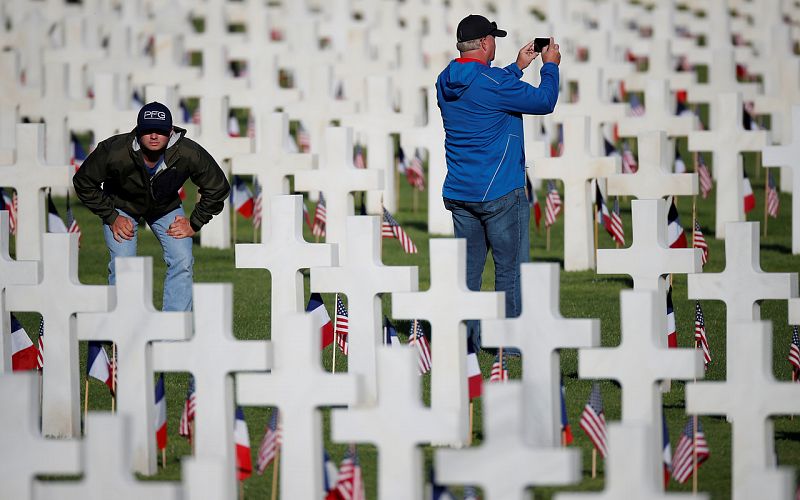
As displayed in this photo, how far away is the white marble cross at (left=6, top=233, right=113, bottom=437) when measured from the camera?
9031 millimetres

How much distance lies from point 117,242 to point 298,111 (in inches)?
275

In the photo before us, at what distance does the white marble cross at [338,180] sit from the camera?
13.3 m

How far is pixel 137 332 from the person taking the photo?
8469 mm

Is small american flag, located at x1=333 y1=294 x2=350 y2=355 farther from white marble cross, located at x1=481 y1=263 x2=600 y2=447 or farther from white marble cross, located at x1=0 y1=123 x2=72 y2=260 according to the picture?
white marble cross, located at x1=0 y1=123 x2=72 y2=260

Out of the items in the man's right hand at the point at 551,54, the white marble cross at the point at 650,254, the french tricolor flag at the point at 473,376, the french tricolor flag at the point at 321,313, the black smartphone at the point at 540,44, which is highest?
the black smartphone at the point at 540,44

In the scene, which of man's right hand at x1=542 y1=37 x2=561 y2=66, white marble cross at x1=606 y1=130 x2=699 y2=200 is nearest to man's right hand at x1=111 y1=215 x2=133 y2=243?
man's right hand at x1=542 y1=37 x2=561 y2=66

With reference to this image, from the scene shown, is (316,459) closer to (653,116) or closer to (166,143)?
(166,143)

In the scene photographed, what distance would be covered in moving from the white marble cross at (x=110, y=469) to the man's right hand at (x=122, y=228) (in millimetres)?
3932

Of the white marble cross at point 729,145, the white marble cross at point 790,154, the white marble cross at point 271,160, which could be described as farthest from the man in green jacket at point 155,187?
the white marble cross at point 729,145

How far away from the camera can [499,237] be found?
36.3 feet

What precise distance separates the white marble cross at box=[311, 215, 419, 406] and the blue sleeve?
1568mm

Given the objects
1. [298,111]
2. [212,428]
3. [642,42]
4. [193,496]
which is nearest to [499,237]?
[212,428]

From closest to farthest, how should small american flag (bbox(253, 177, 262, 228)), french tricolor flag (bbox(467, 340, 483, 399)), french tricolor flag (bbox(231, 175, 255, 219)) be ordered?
1. french tricolor flag (bbox(467, 340, 483, 399))
2. small american flag (bbox(253, 177, 262, 228))
3. french tricolor flag (bbox(231, 175, 255, 219))

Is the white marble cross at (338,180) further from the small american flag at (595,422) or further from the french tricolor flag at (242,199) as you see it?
the small american flag at (595,422)
